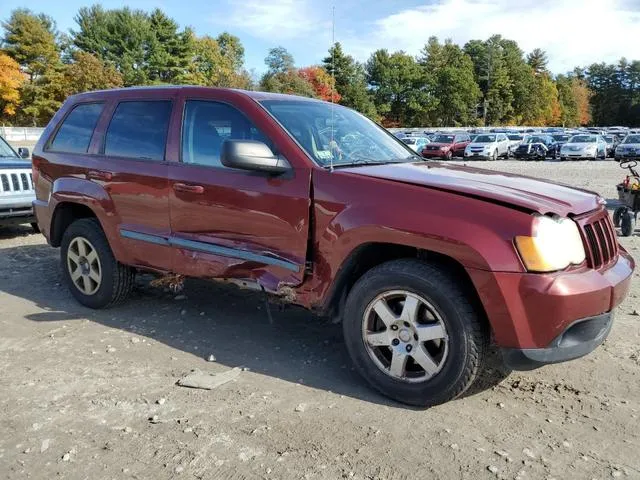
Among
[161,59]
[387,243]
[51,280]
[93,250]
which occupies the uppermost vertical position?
[161,59]

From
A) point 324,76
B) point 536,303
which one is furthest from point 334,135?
point 324,76

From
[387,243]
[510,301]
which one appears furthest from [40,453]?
[510,301]

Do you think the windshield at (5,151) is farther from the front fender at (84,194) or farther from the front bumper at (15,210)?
the front fender at (84,194)

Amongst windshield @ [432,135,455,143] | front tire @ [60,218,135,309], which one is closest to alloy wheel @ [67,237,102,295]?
front tire @ [60,218,135,309]

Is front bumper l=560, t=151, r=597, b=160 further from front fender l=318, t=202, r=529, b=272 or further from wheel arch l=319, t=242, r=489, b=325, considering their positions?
front fender l=318, t=202, r=529, b=272

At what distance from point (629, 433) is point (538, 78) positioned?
126 meters

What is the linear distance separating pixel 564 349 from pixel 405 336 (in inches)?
34.2

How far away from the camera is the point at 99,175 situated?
16.2 feet

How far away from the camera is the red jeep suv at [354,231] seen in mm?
3076

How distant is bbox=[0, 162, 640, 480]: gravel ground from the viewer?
2852 millimetres

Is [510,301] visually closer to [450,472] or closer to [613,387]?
[450,472]

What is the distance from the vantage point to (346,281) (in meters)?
3.70

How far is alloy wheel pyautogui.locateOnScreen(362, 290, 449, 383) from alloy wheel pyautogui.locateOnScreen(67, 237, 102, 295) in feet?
9.26

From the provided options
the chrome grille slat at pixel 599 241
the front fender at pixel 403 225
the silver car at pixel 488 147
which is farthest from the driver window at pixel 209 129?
the silver car at pixel 488 147
